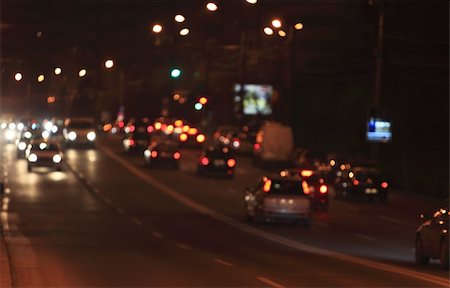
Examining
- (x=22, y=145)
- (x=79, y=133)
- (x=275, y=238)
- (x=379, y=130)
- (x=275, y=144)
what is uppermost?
(x=379, y=130)

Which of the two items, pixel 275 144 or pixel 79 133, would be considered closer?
pixel 275 144

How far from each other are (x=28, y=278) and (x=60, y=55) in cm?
2649

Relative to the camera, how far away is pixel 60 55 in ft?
146

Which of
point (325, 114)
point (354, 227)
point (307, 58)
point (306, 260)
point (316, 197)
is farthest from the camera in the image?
point (307, 58)

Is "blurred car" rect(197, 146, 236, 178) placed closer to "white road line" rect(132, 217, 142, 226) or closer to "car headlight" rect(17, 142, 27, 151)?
"car headlight" rect(17, 142, 27, 151)

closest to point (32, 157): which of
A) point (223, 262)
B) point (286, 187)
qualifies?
point (286, 187)

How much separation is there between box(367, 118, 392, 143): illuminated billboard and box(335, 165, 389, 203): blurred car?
14.7 feet

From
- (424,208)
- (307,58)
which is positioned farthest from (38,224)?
(307,58)

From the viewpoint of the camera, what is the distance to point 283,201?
3600cm

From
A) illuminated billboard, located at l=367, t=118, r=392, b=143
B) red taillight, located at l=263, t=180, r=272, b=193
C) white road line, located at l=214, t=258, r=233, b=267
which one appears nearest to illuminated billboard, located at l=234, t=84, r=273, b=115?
illuminated billboard, located at l=367, t=118, r=392, b=143

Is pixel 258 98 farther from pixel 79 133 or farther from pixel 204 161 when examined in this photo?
pixel 204 161

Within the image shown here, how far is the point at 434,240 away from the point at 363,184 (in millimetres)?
25701

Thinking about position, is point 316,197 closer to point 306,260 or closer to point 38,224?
point 38,224

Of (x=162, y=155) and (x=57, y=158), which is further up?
(x=162, y=155)
